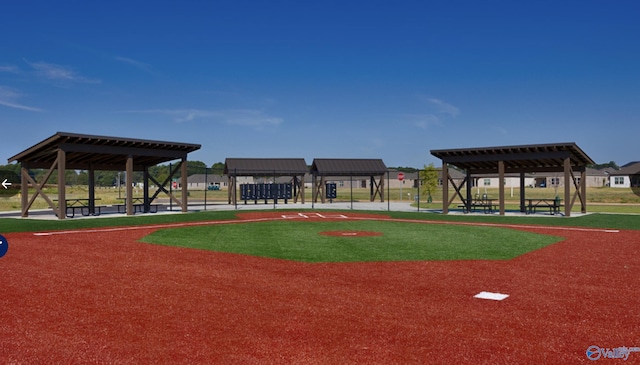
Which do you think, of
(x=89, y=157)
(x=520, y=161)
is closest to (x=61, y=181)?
(x=89, y=157)

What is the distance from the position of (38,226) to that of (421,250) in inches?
646

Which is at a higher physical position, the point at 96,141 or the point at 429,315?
the point at 96,141

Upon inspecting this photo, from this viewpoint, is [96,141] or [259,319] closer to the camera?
[259,319]

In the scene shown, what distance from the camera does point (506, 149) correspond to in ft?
85.3

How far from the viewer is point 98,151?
82.5ft

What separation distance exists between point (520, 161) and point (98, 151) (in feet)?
74.7

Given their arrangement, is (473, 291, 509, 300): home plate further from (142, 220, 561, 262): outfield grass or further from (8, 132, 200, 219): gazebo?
(8, 132, 200, 219): gazebo

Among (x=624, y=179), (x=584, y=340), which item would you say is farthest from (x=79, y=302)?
(x=624, y=179)

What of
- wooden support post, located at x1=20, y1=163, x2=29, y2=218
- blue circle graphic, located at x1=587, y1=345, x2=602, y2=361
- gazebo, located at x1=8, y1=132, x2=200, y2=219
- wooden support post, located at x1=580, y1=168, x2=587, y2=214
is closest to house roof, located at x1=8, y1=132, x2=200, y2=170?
gazebo, located at x1=8, y1=132, x2=200, y2=219

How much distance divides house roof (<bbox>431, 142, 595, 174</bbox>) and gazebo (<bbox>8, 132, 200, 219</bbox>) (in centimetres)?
1546

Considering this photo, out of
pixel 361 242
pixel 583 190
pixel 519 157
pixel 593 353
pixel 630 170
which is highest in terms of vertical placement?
pixel 630 170

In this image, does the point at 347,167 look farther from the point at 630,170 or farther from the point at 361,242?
the point at 630,170

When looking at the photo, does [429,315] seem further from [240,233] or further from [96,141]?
[96,141]

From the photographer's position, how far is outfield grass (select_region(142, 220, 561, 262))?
12.7 meters
